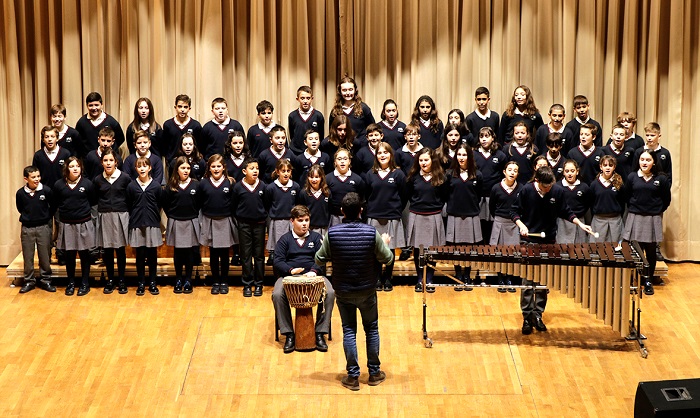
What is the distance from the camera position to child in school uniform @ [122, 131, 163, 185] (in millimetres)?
10039

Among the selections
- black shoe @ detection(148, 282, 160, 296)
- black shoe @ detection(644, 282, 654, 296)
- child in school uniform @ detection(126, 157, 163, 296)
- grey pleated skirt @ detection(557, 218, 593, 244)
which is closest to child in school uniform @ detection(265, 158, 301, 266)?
child in school uniform @ detection(126, 157, 163, 296)

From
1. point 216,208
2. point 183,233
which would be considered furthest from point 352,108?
point 183,233

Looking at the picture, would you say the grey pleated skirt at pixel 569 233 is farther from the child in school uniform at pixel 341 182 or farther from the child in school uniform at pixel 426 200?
the child in school uniform at pixel 341 182

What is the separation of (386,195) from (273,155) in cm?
111

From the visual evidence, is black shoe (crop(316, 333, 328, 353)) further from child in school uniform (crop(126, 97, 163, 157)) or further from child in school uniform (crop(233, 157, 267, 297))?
child in school uniform (crop(126, 97, 163, 157))

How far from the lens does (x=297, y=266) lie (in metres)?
8.57

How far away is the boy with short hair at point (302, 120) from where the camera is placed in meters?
10.5

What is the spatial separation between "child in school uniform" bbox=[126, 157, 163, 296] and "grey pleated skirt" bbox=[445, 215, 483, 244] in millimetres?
2549

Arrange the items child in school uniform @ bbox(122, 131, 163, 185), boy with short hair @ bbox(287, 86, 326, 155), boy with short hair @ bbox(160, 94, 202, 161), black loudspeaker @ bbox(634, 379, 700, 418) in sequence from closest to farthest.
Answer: black loudspeaker @ bbox(634, 379, 700, 418)
child in school uniform @ bbox(122, 131, 163, 185)
boy with short hair @ bbox(160, 94, 202, 161)
boy with short hair @ bbox(287, 86, 326, 155)

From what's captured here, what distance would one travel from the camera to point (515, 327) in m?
8.95

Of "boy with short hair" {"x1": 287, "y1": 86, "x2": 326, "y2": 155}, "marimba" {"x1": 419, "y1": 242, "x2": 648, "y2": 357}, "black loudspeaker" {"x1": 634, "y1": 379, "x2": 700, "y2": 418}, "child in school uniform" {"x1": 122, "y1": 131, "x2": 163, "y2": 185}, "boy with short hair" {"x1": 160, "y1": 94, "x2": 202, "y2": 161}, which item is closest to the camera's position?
"black loudspeaker" {"x1": 634, "y1": 379, "x2": 700, "y2": 418}

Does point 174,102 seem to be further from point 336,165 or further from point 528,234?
point 528,234

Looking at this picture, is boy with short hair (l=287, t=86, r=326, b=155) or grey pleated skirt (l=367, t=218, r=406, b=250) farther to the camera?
boy with short hair (l=287, t=86, r=326, b=155)

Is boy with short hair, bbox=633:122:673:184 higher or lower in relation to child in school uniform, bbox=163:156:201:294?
higher
